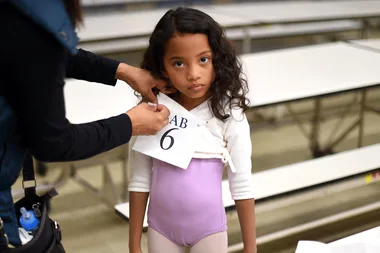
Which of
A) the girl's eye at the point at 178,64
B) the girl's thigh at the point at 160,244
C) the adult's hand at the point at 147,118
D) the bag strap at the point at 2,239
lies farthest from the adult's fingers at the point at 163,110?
the bag strap at the point at 2,239

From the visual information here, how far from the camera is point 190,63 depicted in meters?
1.40

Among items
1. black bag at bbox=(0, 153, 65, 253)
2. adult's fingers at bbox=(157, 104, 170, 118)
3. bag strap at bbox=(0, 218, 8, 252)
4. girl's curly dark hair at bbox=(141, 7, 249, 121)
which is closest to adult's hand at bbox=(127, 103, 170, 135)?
adult's fingers at bbox=(157, 104, 170, 118)

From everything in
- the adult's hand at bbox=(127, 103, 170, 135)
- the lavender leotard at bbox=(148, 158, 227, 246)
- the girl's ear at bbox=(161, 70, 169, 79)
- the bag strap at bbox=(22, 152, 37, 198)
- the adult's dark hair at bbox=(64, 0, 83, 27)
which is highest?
the adult's dark hair at bbox=(64, 0, 83, 27)

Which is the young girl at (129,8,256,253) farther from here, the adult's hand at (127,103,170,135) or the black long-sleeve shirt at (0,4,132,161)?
the black long-sleeve shirt at (0,4,132,161)

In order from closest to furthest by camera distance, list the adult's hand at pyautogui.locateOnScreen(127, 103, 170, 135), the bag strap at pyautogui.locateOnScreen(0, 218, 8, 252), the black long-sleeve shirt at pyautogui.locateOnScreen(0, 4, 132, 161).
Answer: the black long-sleeve shirt at pyautogui.locateOnScreen(0, 4, 132, 161) → the bag strap at pyautogui.locateOnScreen(0, 218, 8, 252) → the adult's hand at pyautogui.locateOnScreen(127, 103, 170, 135)

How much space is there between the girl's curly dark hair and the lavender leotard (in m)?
0.17

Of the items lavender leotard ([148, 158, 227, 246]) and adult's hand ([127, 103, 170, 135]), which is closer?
adult's hand ([127, 103, 170, 135])

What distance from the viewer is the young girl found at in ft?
4.63

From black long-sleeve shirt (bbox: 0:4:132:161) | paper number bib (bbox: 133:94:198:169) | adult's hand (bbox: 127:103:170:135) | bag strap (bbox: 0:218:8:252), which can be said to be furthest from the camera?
paper number bib (bbox: 133:94:198:169)

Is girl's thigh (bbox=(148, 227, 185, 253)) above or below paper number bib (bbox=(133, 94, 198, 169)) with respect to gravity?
below

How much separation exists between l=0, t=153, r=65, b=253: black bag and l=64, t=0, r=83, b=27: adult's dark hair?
14.8 inches

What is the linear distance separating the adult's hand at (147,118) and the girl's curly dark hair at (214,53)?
0.12 meters

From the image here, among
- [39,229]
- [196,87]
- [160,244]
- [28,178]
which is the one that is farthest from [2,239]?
[196,87]

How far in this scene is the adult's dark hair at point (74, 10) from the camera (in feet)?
3.71
